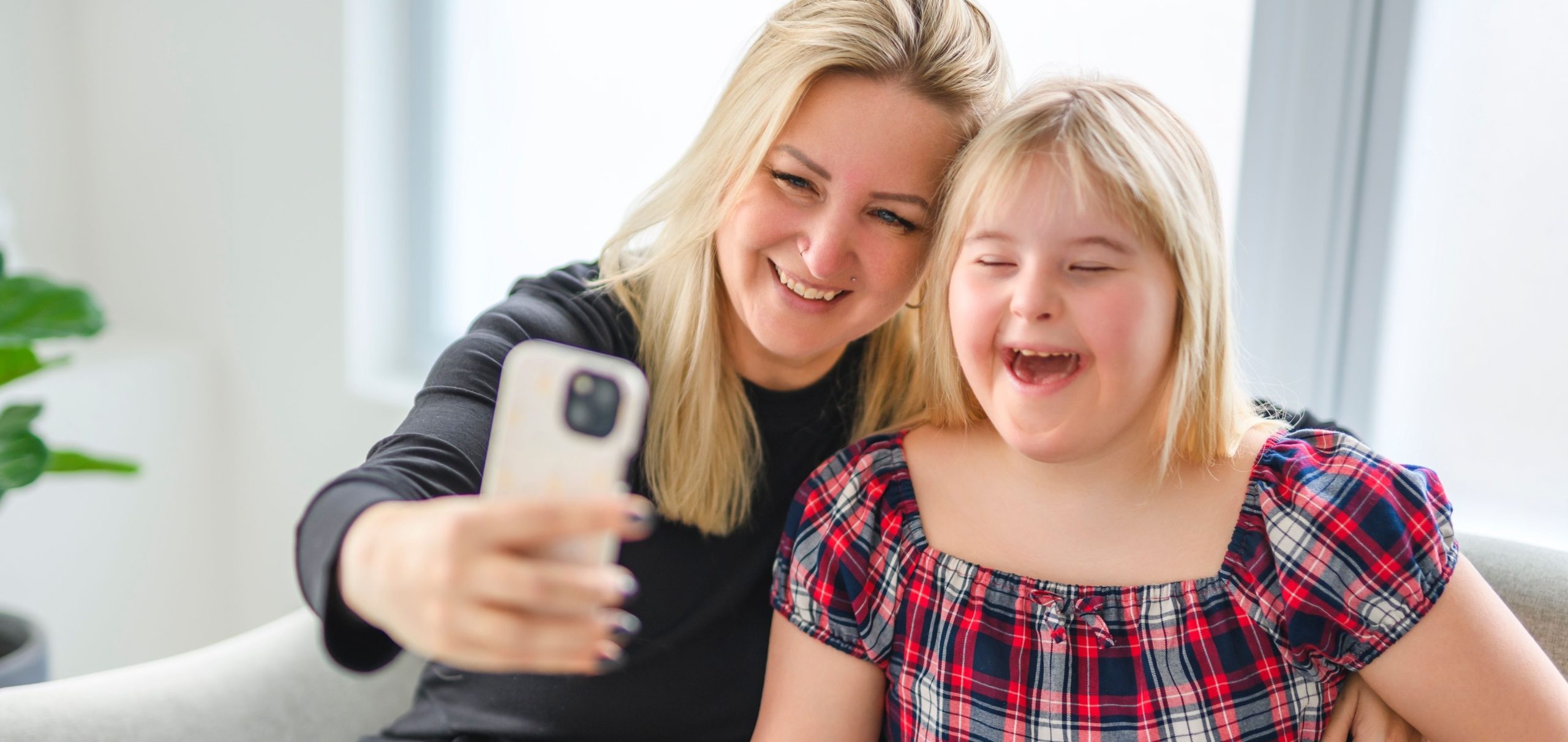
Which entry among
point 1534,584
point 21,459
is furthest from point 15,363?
point 1534,584

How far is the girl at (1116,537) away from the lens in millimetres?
897

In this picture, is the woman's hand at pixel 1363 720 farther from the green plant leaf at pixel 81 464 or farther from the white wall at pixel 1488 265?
the green plant leaf at pixel 81 464

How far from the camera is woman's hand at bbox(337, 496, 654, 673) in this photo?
20.4 inches

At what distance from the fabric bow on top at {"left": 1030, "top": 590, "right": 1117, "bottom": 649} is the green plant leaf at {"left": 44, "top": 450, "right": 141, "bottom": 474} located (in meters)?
1.01

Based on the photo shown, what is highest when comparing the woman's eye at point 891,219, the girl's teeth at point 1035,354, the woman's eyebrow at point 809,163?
the woman's eyebrow at point 809,163

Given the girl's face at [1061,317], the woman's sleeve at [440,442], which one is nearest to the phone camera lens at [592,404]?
the woman's sleeve at [440,442]

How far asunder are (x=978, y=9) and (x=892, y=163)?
24cm

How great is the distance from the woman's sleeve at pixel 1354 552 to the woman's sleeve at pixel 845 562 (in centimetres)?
33

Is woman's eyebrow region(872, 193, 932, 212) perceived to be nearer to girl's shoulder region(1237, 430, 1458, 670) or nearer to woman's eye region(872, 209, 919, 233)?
woman's eye region(872, 209, 919, 233)

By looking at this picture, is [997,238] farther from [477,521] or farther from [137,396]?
[137,396]

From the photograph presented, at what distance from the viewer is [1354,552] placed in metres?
0.91

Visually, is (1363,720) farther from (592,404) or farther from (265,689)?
(265,689)

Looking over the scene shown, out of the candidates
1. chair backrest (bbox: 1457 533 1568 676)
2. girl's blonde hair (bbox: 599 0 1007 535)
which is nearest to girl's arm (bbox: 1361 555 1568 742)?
chair backrest (bbox: 1457 533 1568 676)

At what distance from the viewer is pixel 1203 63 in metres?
1.49
